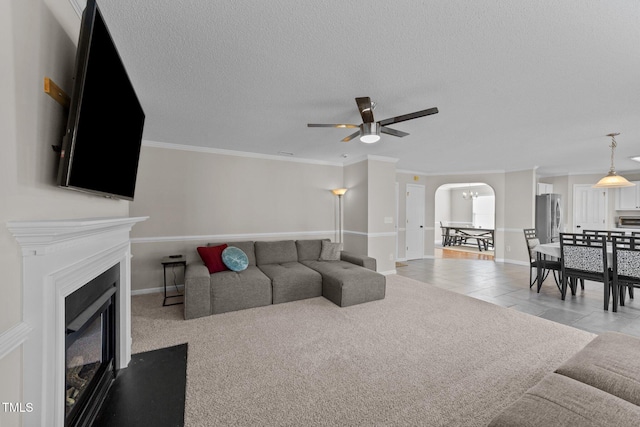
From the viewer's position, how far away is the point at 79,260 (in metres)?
1.26

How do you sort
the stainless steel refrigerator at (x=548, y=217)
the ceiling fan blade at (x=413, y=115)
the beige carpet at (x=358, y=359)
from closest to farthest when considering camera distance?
the beige carpet at (x=358, y=359) → the ceiling fan blade at (x=413, y=115) → the stainless steel refrigerator at (x=548, y=217)

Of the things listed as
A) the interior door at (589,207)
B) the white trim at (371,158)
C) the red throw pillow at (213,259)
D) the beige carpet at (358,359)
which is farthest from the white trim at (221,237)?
the interior door at (589,207)

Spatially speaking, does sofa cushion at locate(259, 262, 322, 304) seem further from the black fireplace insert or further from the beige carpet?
the black fireplace insert

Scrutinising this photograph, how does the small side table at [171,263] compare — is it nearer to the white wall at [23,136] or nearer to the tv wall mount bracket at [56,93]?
the white wall at [23,136]

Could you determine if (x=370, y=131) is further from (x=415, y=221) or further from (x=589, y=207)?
(x=589, y=207)

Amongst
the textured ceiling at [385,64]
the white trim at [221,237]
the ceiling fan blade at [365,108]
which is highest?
the textured ceiling at [385,64]

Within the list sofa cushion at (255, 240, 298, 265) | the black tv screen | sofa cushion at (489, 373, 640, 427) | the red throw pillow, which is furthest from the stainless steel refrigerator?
the black tv screen

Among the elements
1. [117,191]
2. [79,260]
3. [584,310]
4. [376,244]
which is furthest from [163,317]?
[584,310]

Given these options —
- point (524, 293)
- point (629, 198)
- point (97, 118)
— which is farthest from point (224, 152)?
point (629, 198)

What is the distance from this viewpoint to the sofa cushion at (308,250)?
4848 mm

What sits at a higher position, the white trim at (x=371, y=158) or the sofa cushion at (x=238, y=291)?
the white trim at (x=371, y=158)

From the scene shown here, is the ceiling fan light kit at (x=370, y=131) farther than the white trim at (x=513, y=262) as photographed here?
No

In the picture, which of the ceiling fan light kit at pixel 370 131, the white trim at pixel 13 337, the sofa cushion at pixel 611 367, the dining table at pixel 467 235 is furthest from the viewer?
the dining table at pixel 467 235

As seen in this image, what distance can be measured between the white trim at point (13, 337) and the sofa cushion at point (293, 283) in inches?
113
